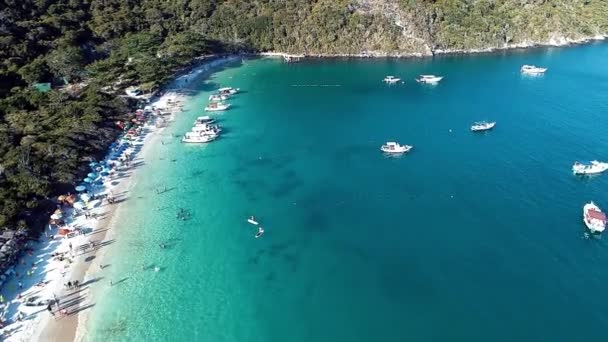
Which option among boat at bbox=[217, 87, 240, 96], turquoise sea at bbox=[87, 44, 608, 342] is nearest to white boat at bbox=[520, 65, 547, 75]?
turquoise sea at bbox=[87, 44, 608, 342]

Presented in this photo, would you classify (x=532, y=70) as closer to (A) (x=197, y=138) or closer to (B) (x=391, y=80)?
(B) (x=391, y=80)

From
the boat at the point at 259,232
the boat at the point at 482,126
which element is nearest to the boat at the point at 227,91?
the boat at the point at 259,232

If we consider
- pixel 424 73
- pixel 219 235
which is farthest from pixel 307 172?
pixel 424 73

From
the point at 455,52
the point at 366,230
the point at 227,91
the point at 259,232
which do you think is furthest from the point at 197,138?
the point at 455,52

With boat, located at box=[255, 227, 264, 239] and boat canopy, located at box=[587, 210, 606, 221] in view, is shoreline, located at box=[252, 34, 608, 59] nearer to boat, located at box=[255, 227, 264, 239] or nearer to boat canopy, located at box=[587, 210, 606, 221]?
boat, located at box=[255, 227, 264, 239]

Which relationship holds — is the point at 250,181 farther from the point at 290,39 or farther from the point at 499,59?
the point at 499,59

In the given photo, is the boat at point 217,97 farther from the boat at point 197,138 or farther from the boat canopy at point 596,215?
the boat canopy at point 596,215
